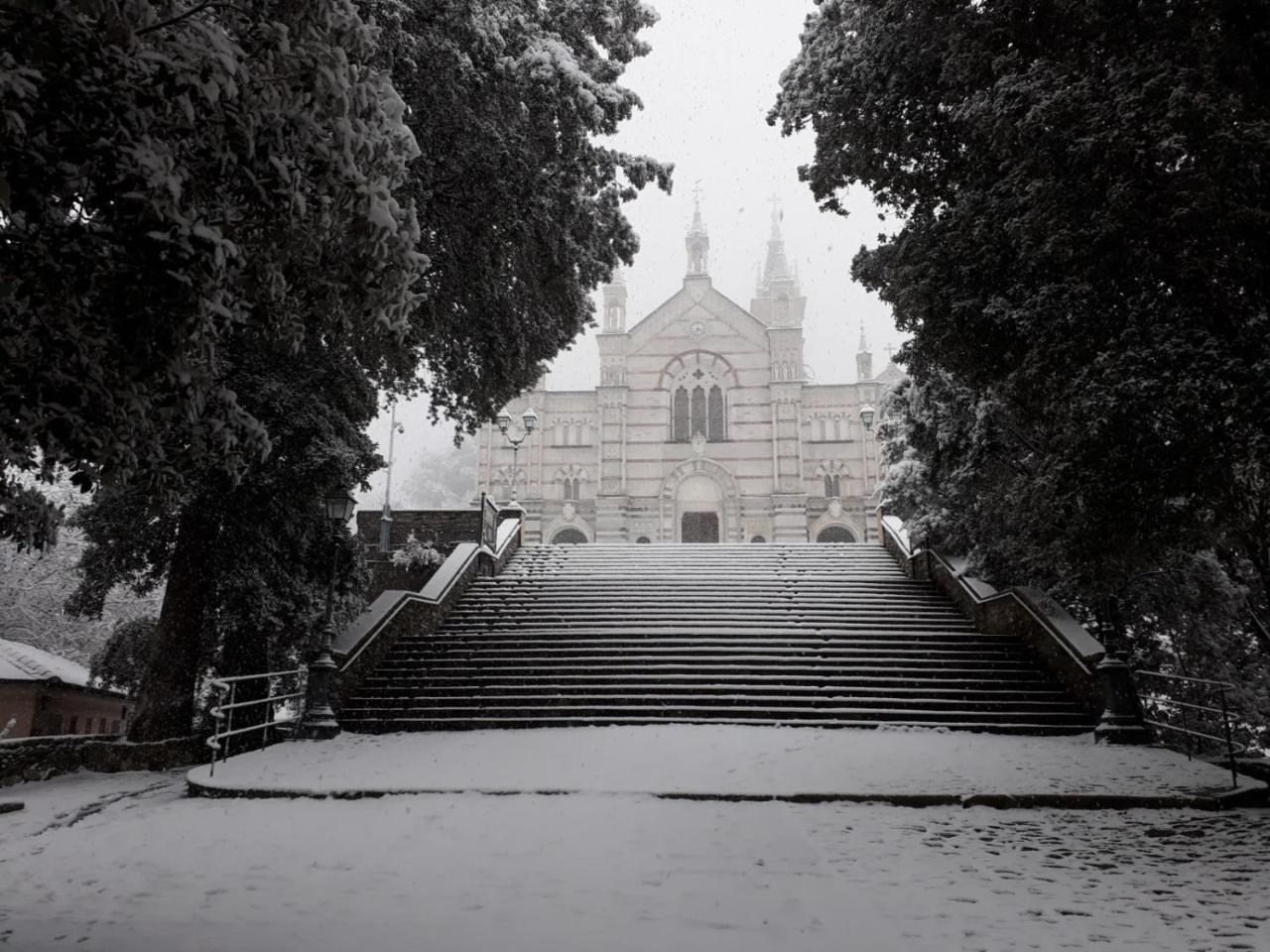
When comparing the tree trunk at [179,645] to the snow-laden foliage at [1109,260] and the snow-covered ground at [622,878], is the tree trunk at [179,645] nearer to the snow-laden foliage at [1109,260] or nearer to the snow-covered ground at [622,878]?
the snow-covered ground at [622,878]

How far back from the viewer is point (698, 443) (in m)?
33.6

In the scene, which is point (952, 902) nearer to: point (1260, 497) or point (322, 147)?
point (1260, 497)

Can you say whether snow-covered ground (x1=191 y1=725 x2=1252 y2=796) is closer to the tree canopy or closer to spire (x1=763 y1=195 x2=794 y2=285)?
the tree canopy

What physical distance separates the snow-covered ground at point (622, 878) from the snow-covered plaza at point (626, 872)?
2 centimetres

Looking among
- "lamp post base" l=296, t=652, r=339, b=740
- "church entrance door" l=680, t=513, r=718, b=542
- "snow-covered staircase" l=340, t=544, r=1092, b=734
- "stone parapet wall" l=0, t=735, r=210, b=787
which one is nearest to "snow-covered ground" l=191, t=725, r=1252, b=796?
"lamp post base" l=296, t=652, r=339, b=740

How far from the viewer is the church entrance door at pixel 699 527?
33.6m

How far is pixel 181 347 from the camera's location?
145 inches

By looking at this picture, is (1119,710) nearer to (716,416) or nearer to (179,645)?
(179,645)

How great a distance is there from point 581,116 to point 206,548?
7.33 meters

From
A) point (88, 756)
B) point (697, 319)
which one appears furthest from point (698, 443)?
point (88, 756)

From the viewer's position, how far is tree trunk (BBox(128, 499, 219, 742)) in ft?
34.7

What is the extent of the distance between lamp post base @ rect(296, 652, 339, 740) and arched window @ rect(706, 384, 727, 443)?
25.5 meters

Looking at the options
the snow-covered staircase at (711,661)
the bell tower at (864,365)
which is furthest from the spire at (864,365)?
the snow-covered staircase at (711,661)

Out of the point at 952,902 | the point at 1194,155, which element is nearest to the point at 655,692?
the point at 952,902
